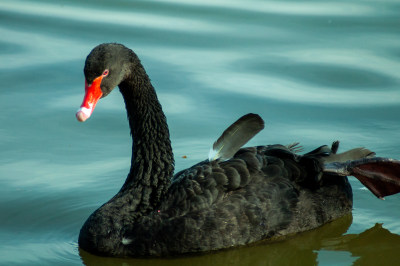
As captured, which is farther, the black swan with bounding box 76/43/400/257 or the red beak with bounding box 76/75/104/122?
the black swan with bounding box 76/43/400/257

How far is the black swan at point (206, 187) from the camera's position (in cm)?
524

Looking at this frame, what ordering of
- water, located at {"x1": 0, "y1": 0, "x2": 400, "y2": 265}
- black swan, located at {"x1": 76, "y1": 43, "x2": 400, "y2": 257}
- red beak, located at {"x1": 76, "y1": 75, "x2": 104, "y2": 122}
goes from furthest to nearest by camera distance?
water, located at {"x1": 0, "y1": 0, "x2": 400, "y2": 265}, black swan, located at {"x1": 76, "y1": 43, "x2": 400, "y2": 257}, red beak, located at {"x1": 76, "y1": 75, "x2": 104, "y2": 122}

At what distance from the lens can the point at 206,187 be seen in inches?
211

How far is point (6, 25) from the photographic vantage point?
1044 centimetres

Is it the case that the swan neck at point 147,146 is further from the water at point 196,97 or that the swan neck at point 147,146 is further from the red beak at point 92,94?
the water at point 196,97

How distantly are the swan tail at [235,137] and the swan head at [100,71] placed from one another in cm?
90

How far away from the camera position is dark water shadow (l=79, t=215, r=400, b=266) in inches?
207

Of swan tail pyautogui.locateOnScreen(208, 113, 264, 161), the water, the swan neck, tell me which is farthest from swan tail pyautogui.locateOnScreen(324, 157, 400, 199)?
the swan neck

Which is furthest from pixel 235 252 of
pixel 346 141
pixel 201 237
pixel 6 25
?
pixel 6 25

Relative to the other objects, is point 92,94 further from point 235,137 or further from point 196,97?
point 196,97

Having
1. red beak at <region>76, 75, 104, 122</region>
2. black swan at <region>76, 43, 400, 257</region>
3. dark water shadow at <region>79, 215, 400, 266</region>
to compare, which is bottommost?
dark water shadow at <region>79, 215, 400, 266</region>

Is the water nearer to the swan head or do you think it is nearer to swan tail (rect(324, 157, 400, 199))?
swan tail (rect(324, 157, 400, 199))

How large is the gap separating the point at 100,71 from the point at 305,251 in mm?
1789

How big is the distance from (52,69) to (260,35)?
2.63m
